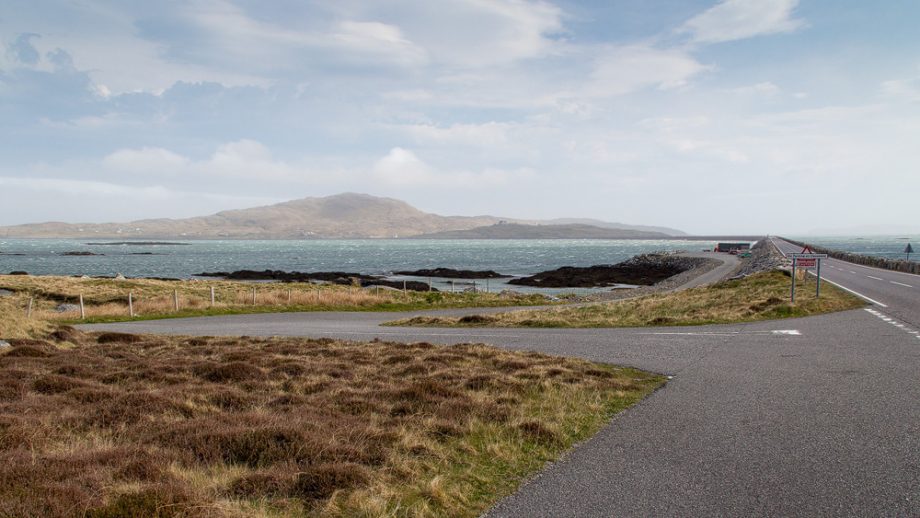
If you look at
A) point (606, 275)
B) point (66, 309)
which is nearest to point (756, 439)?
point (66, 309)

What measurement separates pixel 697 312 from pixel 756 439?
62.2ft

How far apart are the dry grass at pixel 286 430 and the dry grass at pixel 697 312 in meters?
10.8

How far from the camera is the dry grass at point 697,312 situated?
23.2m

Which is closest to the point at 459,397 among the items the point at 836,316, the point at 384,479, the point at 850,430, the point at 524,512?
the point at 384,479

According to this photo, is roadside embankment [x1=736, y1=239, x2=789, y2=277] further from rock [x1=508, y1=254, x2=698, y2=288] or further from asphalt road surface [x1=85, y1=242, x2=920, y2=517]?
asphalt road surface [x1=85, y1=242, x2=920, y2=517]

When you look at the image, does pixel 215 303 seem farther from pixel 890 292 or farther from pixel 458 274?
pixel 458 274

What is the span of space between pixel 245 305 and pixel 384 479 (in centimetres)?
3239

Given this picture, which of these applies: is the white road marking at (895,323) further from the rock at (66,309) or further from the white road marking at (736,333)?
the rock at (66,309)

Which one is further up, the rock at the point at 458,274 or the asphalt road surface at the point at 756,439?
the asphalt road surface at the point at 756,439

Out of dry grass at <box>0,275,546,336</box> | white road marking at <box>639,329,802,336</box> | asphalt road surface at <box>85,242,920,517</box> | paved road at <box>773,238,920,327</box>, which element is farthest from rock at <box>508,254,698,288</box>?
asphalt road surface at <box>85,242,920,517</box>

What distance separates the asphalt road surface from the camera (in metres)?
5.70

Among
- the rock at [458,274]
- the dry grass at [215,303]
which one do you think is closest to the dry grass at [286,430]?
the dry grass at [215,303]

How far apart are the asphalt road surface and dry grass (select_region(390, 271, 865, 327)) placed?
6.48m

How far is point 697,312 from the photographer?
25625mm
